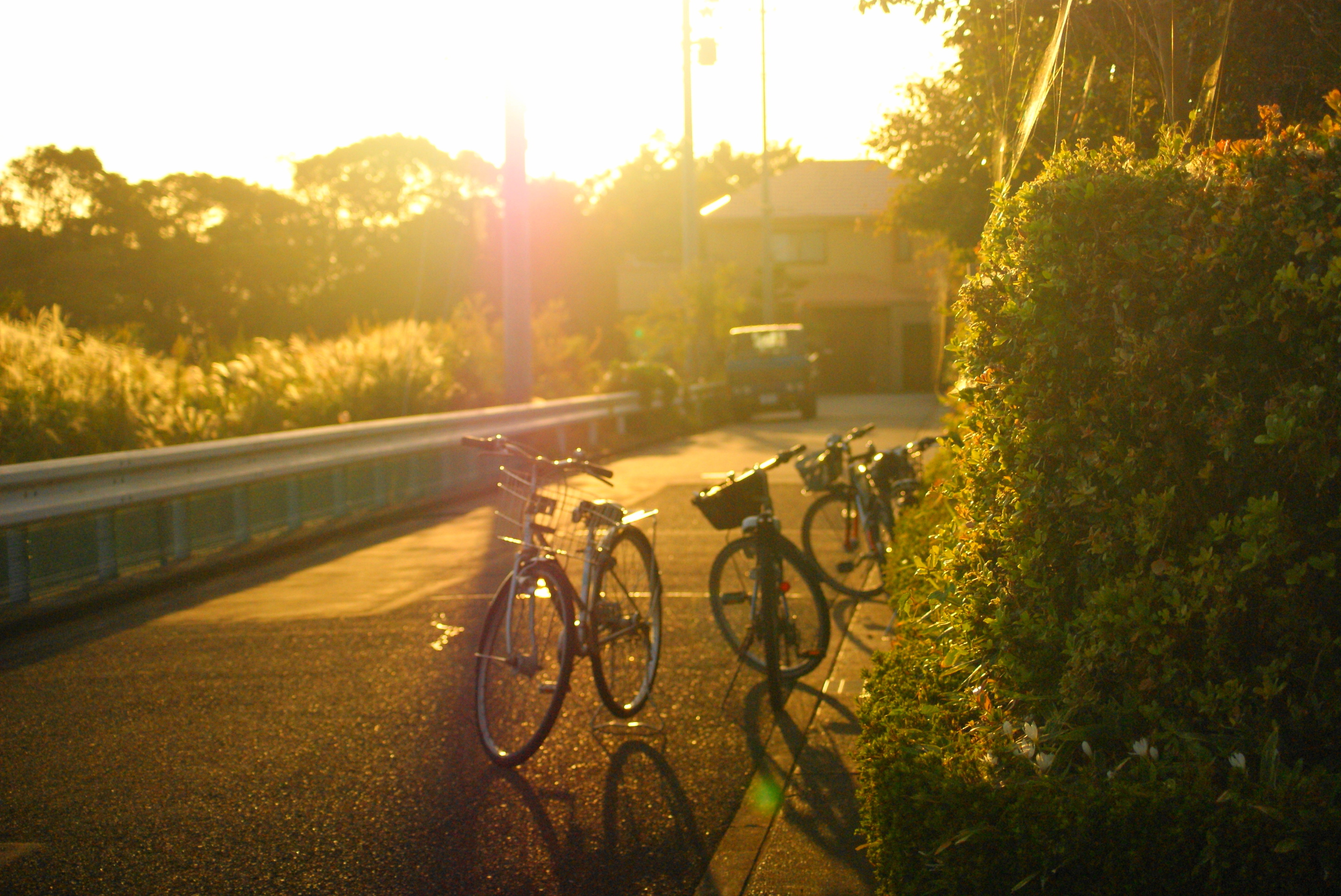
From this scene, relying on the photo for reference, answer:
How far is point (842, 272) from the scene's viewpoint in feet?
166

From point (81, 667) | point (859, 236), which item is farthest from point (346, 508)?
point (859, 236)

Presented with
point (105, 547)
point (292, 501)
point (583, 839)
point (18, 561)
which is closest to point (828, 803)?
point (583, 839)

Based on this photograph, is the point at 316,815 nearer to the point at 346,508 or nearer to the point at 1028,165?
the point at 1028,165

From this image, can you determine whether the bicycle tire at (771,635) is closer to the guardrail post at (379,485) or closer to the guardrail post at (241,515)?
the guardrail post at (241,515)

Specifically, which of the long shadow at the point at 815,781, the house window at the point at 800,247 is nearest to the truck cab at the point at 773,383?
the house window at the point at 800,247

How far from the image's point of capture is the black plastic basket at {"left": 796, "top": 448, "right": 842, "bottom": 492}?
8.61 metres

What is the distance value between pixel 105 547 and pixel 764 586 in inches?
219

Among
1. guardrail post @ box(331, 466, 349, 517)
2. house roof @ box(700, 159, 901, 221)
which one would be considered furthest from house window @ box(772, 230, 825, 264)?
guardrail post @ box(331, 466, 349, 517)

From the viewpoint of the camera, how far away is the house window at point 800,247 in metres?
50.8

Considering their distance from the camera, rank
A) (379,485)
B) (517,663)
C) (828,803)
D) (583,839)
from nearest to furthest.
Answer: (583,839) < (828,803) < (517,663) < (379,485)

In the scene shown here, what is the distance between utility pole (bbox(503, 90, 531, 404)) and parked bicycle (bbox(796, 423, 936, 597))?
382 inches

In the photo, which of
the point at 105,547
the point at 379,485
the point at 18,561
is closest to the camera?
the point at 18,561

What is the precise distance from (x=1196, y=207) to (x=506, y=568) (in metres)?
7.44

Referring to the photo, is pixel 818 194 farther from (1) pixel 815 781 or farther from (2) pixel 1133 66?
(1) pixel 815 781
